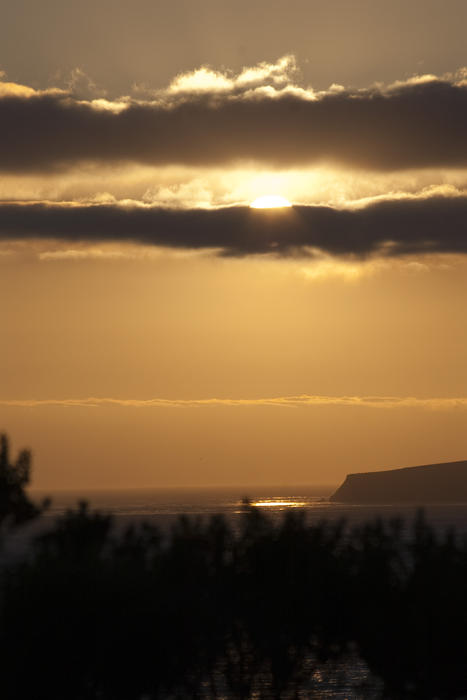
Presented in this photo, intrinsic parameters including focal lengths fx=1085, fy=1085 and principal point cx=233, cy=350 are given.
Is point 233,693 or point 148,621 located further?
point 233,693

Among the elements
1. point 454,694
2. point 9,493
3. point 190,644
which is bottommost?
point 454,694

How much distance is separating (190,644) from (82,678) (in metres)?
3.02

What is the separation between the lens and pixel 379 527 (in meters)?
31.6

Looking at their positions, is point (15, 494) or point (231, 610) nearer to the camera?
point (231, 610)

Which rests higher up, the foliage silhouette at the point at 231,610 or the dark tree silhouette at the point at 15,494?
the dark tree silhouette at the point at 15,494

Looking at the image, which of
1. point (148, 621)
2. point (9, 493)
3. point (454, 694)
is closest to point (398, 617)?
point (454, 694)

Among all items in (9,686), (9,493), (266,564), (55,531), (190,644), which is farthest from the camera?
(9,493)

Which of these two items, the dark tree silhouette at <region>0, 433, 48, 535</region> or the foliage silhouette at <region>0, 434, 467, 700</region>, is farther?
the dark tree silhouette at <region>0, 433, 48, 535</region>

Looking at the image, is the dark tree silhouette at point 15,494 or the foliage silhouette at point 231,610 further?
the dark tree silhouette at point 15,494

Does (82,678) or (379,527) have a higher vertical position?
(379,527)

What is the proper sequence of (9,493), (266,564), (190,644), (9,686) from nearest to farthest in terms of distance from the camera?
(9,686), (190,644), (266,564), (9,493)

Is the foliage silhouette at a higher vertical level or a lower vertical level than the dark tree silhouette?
lower

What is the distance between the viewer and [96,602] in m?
26.8

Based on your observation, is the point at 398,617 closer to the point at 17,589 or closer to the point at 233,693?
the point at 233,693
